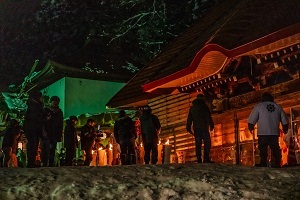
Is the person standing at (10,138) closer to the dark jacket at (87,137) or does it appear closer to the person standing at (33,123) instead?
the dark jacket at (87,137)

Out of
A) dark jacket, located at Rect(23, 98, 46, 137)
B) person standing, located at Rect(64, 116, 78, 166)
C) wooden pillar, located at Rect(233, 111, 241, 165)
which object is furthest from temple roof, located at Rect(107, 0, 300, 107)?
dark jacket, located at Rect(23, 98, 46, 137)

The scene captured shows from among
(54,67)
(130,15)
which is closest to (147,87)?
(54,67)

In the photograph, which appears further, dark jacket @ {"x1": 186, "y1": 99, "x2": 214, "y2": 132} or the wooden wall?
the wooden wall

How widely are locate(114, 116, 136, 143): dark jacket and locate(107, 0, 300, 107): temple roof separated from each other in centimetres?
249

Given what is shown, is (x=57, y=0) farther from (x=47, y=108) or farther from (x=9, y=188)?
(x=9, y=188)

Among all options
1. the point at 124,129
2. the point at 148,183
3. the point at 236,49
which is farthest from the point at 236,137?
the point at 148,183

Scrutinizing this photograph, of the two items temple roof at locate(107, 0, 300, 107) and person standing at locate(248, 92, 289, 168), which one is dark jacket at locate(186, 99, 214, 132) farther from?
temple roof at locate(107, 0, 300, 107)

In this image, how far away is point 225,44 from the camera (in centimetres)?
1291

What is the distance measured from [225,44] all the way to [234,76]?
5.06ft

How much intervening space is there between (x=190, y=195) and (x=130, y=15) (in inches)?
1302

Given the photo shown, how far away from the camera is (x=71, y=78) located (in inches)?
1188

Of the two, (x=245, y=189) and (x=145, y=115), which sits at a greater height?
(x=145, y=115)

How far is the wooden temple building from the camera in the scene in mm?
12422

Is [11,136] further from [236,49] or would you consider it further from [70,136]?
[236,49]
